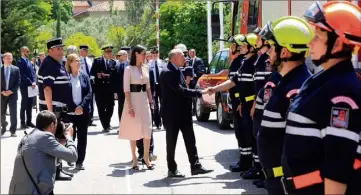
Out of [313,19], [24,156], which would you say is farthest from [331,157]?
[24,156]

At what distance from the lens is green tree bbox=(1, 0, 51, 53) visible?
38500mm

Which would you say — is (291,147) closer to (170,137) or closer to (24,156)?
(24,156)

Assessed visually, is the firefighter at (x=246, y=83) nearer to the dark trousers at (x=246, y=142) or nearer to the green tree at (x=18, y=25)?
the dark trousers at (x=246, y=142)

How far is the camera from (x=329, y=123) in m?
2.84

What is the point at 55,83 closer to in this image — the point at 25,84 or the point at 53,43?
the point at 53,43

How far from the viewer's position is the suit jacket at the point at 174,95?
780cm

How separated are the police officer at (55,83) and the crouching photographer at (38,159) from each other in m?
2.74

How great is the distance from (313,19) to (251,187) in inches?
185

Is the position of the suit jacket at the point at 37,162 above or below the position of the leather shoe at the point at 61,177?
above

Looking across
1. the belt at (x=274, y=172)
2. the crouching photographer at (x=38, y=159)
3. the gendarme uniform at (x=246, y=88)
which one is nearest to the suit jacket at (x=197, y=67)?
the gendarme uniform at (x=246, y=88)

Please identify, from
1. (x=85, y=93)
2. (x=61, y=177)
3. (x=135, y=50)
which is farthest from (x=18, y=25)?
(x=61, y=177)

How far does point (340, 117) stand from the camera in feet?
9.23

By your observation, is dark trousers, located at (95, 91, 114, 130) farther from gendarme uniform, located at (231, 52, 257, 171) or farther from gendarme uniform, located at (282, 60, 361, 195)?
gendarme uniform, located at (282, 60, 361, 195)

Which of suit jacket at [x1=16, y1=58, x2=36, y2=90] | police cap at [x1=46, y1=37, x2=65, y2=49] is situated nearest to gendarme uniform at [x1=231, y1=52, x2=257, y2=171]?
police cap at [x1=46, y1=37, x2=65, y2=49]
